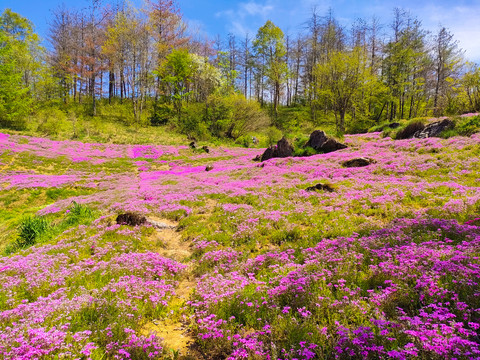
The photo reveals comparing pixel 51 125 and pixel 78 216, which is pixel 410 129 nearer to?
pixel 78 216

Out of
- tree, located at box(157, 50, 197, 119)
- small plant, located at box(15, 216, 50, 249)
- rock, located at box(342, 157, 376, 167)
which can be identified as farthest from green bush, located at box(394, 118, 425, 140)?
tree, located at box(157, 50, 197, 119)

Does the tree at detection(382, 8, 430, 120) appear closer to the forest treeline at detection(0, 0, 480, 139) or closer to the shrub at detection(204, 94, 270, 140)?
the forest treeline at detection(0, 0, 480, 139)

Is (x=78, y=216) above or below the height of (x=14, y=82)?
below

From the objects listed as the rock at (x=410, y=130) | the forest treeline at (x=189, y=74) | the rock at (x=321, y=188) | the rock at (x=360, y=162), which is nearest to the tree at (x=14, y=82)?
the forest treeline at (x=189, y=74)

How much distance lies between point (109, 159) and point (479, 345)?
31.9 m

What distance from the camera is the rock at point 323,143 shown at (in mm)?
21625

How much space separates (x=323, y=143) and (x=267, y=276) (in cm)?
1924

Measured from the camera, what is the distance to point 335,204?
9.33 m

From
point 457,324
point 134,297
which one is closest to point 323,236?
point 457,324

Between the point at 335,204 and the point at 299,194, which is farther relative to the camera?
the point at 299,194

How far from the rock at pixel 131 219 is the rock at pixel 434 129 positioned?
22041 millimetres

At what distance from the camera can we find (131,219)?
30.1ft

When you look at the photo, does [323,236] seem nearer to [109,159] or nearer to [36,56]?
[109,159]

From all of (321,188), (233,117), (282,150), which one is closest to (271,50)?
(233,117)
